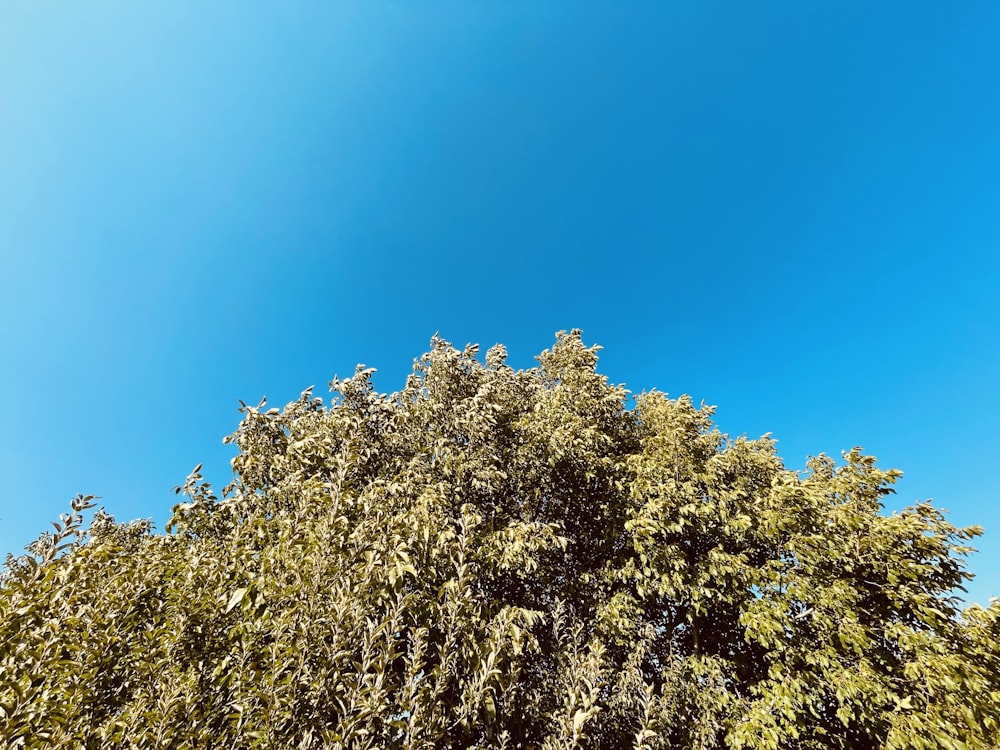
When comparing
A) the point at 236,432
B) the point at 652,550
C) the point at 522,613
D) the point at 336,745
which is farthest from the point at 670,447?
the point at 236,432

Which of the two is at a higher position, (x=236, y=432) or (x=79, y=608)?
(x=236, y=432)

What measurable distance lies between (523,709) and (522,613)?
59.2 inches

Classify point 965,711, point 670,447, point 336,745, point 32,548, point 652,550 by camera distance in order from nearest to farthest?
point 336,745, point 32,548, point 965,711, point 652,550, point 670,447

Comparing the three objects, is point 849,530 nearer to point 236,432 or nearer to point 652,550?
point 652,550

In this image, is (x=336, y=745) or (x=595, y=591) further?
(x=595, y=591)

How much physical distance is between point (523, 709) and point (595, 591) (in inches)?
156

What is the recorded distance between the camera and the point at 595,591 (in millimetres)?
9375

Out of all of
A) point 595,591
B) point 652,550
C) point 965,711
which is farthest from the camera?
point 595,591

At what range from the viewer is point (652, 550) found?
8758 mm

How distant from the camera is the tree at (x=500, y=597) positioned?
3039mm

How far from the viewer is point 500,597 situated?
9.27 meters

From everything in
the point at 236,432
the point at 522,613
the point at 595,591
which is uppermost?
the point at 236,432

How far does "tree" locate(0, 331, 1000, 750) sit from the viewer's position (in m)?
→ 3.04

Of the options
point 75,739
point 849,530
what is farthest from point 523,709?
point 849,530
